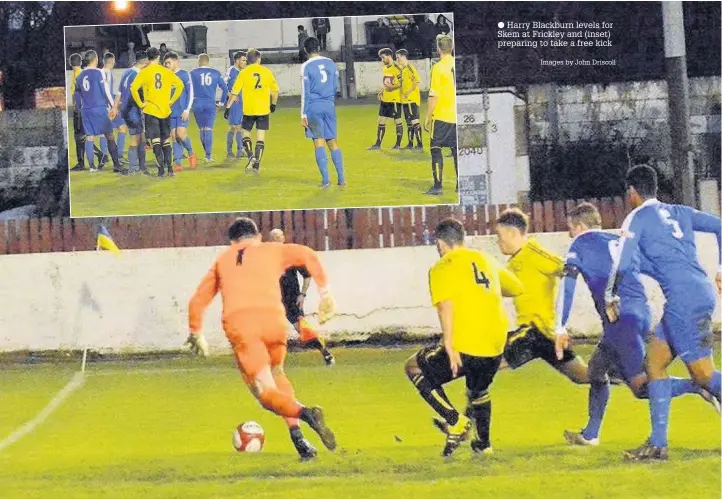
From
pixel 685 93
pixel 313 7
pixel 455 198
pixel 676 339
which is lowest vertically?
pixel 676 339

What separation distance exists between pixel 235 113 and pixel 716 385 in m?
3.41

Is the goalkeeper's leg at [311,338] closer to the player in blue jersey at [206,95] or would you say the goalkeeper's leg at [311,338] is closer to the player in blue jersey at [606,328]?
the player in blue jersey at [206,95]

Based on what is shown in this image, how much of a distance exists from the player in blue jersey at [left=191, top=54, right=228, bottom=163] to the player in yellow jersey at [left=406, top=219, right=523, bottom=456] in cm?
168

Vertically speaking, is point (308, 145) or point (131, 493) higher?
point (308, 145)

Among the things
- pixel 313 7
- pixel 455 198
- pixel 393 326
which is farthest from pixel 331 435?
pixel 313 7

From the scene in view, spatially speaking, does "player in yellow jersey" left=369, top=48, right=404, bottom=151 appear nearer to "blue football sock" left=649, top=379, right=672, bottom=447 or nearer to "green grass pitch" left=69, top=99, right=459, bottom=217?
"green grass pitch" left=69, top=99, right=459, bottom=217

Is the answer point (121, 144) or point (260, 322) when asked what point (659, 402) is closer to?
point (260, 322)

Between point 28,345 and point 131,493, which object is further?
point 28,345

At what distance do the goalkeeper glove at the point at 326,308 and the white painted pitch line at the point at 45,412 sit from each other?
5.12ft

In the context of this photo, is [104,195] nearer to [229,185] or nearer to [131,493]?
[229,185]

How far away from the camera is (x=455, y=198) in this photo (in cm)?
766

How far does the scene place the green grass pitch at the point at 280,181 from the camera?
7.61 meters

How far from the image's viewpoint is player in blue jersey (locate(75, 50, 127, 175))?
25.0 ft

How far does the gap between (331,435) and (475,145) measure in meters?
2.02
